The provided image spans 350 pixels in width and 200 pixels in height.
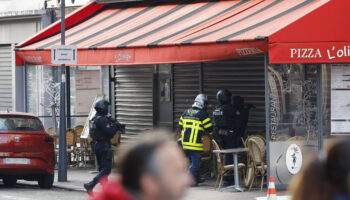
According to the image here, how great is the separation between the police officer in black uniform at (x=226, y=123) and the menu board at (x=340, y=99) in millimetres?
1798

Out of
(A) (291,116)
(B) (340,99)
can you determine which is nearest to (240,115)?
(A) (291,116)

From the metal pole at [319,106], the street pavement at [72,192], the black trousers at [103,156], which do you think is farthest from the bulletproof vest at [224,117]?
the black trousers at [103,156]

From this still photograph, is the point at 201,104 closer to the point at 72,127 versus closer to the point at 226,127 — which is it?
the point at 226,127

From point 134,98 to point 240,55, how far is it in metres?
6.97

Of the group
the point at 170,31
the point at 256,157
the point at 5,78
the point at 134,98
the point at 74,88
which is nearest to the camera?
the point at 256,157

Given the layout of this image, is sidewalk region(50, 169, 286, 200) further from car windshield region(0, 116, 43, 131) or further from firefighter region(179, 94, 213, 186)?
car windshield region(0, 116, 43, 131)

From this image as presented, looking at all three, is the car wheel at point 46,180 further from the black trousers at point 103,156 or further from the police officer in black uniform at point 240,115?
the police officer in black uniform at point 240,115

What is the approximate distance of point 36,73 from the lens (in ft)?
76.7

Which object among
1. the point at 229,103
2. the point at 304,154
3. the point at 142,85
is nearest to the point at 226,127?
the point at 229,103

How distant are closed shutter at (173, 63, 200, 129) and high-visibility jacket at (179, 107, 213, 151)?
3388mm

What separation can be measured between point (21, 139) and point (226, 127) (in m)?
3.61

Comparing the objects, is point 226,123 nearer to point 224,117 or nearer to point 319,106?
point 224,117

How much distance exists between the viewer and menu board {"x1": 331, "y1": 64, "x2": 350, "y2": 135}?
13693 millimetres

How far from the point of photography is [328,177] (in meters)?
2.87
